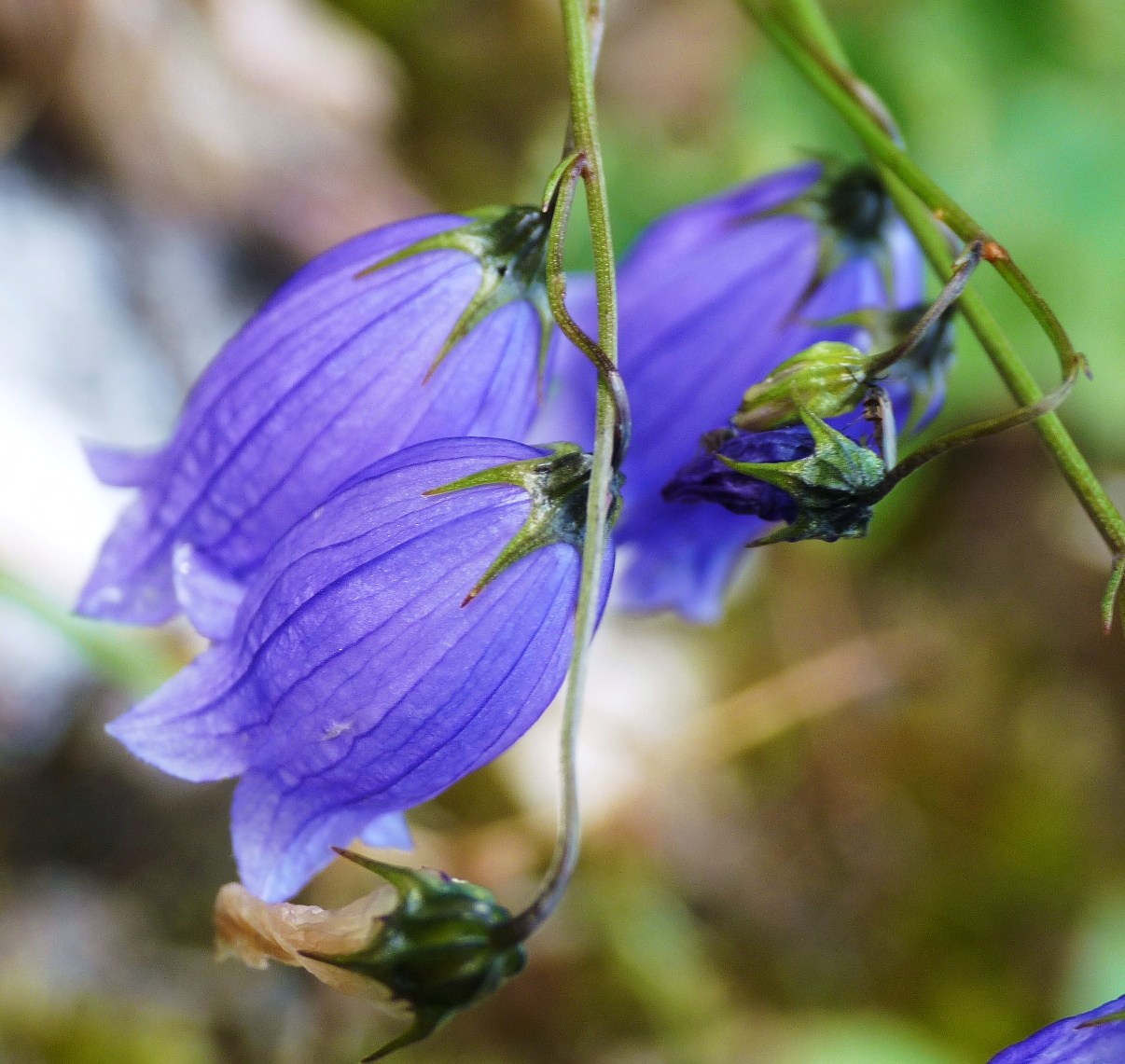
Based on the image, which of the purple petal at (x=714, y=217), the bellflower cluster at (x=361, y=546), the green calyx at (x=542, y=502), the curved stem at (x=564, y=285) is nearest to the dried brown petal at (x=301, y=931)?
the bellflower cluster at (x=361, y=546)

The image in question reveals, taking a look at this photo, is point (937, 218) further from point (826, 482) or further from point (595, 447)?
point (595, 447)

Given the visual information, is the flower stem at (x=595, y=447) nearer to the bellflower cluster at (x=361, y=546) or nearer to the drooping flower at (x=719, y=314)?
the bellflower cluster at (x=361, y=546)

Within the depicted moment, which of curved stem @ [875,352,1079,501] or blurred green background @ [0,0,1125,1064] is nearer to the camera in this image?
curved stem @ [875,352,1079,501]

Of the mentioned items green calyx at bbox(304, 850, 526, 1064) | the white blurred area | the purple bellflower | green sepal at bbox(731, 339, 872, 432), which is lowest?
the purple bellflower

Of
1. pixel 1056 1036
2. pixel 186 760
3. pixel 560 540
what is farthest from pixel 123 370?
pixel 1056 1036

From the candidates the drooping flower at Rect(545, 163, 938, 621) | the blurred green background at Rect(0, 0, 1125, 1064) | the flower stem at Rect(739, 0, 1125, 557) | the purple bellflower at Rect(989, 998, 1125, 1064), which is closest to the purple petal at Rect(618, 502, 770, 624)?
the drooping flower at Rect(545, 163, 938, 621)

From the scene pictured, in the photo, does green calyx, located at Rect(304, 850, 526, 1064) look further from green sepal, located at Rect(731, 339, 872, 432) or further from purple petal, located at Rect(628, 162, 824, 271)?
purple petal, located at Rect(628, 162, 824, 271)

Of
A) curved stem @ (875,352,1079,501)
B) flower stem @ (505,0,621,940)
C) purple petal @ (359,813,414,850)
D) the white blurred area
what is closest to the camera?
flower stem @ (505,0,621,940)

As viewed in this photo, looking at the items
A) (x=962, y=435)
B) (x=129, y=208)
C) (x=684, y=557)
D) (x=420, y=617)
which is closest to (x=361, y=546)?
(x=420, y=617)
